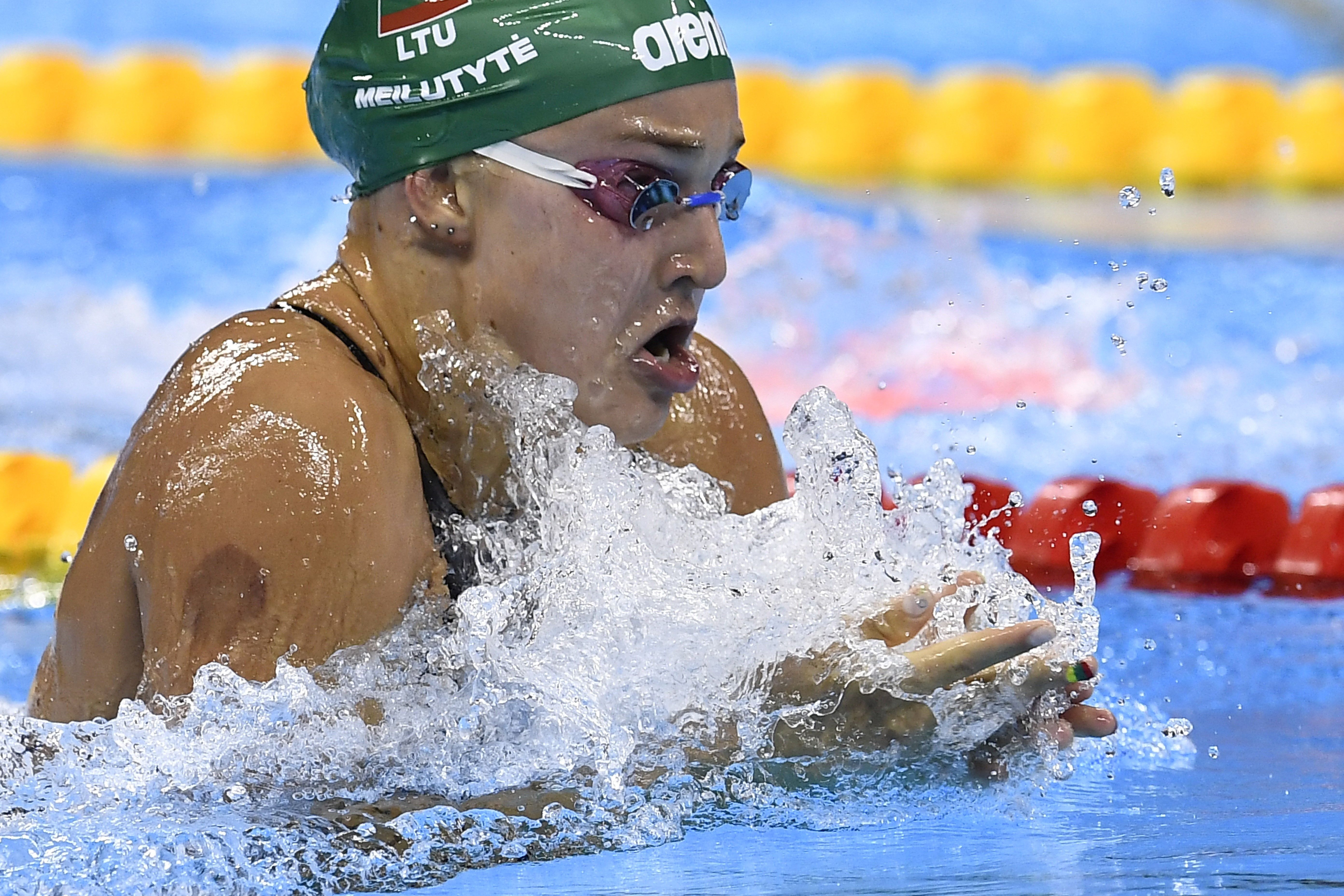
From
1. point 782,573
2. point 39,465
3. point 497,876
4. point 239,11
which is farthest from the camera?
point 239,11

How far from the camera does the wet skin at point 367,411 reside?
1.63 metres

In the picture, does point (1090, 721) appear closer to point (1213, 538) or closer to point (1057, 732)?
point (1057, 732)

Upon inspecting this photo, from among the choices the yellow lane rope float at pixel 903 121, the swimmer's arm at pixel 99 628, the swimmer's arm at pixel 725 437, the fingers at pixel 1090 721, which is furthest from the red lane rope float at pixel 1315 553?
the yellow lane rope float at pixel 903 121

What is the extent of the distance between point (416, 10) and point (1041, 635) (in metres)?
0.96

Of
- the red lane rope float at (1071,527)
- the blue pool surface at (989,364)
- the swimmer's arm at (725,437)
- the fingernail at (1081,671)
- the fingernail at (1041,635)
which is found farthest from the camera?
the red lane rope float at (1071,527)

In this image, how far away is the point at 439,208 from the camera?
1.89 meters

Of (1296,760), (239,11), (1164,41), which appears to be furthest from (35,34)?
(1296,760)

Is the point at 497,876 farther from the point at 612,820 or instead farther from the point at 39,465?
the point at 39,465

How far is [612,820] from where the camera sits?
1.77 meters

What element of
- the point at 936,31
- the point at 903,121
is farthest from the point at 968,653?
the point at 936,31

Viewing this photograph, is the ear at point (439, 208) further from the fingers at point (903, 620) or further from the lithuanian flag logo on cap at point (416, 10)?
the fingers at point (903, 620)

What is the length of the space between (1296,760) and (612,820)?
3.28 feet

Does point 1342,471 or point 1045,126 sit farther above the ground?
point 1045,126

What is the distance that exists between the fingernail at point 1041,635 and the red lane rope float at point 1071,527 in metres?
2.23
